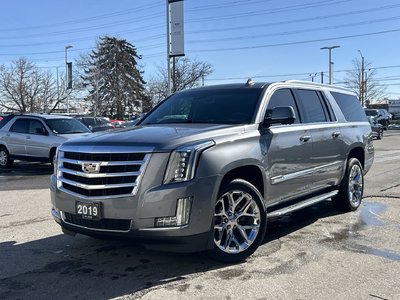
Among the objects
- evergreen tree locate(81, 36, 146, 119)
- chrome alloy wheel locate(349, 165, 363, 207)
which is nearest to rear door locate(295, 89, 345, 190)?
chrome alloy wheel locate(349, 165, 363, 207)

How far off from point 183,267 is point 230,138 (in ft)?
4.56

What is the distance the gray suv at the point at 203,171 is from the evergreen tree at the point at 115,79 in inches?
2313

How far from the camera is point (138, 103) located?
7225 centimetres

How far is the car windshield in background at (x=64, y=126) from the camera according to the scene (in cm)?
1423

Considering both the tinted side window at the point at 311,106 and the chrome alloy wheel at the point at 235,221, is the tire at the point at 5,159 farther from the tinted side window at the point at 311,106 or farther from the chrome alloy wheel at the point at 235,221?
the chrome alloy wheel at the point at 235,221

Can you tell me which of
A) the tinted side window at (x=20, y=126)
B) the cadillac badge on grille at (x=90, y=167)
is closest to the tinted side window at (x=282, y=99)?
the cadillac badge on grille at (x=90, y=167)

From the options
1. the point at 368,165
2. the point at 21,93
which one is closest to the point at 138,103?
the point at 21,93

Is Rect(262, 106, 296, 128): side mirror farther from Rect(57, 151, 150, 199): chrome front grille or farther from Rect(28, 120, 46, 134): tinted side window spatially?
Rect(28, 120, 46, 134): tinted side window

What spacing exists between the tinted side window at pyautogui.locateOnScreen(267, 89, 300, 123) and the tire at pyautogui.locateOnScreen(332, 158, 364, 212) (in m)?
1.71

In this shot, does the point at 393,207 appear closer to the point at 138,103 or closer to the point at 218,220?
the point at 218,220

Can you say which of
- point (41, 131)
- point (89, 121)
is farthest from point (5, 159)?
point (89, 121)

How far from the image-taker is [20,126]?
49.3 feet

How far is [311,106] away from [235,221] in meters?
2.49

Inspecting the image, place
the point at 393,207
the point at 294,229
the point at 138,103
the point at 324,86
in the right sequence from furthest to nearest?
the point at 138,103 → the point at 393,207 → the point at 324,86 → the point at 294,229
